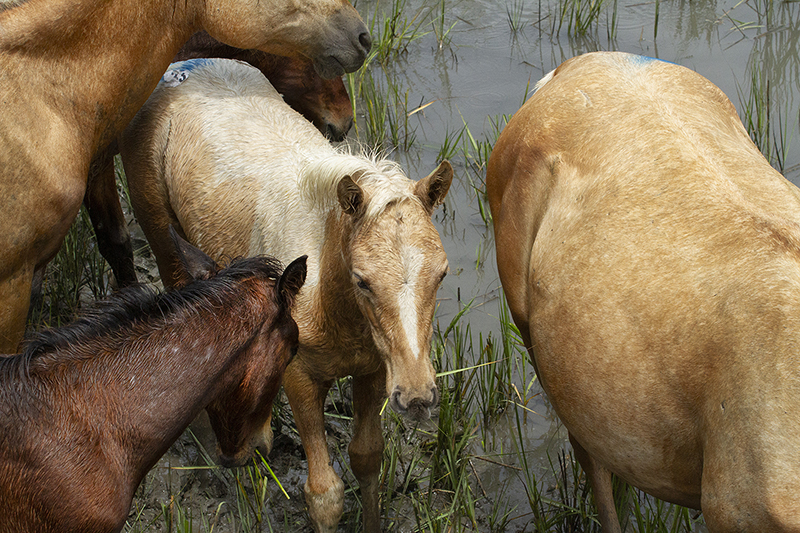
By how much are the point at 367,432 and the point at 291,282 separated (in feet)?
4.13

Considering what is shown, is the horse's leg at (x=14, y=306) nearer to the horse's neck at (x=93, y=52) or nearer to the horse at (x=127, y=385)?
the horse's neck at (x=93, y=52)

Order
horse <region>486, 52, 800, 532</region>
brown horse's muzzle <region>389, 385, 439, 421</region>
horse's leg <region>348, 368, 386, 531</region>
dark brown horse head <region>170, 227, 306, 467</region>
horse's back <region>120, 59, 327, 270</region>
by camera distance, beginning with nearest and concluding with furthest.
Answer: horse <region>486, 52, 800, 532</region>, dark brown horse head <region>170, 227, 306, 467</region>, brown horse's muzzle <region>389, 385, 439, 421</region>, horse's leg <region>348, 368, 386, 531</region>, horse's back <region>120, 59, 327, 270</region>

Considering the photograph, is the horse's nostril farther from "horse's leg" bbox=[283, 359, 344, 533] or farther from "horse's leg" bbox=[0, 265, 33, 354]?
"horse's leg" bbox=[0, 265, 33, 354]

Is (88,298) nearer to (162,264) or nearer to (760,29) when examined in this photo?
(162,264)

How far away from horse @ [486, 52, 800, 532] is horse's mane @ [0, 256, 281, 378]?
123 centimetres

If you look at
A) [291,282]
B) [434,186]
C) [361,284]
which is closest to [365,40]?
[434,186]

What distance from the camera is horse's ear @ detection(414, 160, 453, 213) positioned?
3020 millimetres

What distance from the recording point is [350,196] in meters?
2.96

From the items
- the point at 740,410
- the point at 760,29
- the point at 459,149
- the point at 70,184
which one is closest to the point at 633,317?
the point at 740,410

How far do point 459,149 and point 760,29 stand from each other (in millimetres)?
3281

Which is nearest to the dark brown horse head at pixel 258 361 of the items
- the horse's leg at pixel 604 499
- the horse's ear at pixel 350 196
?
the horse's ear at pixel 350 196

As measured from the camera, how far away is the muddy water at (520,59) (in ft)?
19.2

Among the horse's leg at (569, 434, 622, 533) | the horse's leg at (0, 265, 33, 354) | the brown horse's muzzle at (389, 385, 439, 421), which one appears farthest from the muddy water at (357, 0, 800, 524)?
the horse's leg at (0, 265, 33, 354)

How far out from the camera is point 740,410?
7.59 feet
